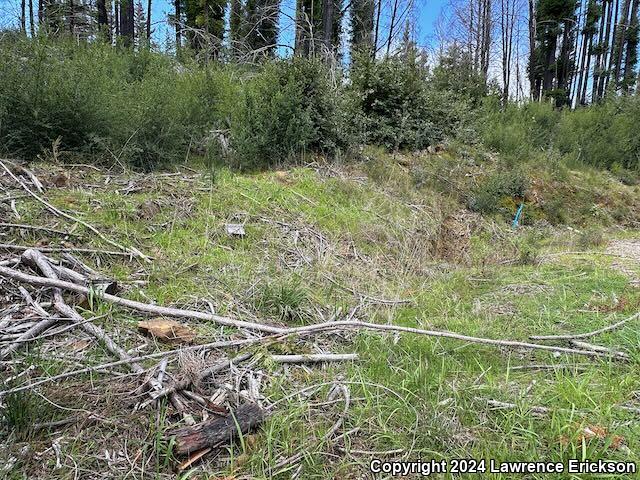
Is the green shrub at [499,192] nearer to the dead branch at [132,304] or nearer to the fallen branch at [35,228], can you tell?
the dead branch at [132,304]

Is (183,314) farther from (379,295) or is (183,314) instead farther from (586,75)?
(586,75)

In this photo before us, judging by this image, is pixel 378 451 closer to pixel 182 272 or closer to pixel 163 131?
pixel 182 272

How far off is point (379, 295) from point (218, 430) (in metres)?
1.72

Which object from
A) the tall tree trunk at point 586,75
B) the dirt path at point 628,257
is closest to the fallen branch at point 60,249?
the dirt path at point 628,257

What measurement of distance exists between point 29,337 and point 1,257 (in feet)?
2.57

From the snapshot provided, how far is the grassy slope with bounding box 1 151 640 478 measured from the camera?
4.71 feet

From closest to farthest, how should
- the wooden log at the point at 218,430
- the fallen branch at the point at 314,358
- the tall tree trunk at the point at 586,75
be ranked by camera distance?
the wooden log at the point at 218,430, the fallen branch at the point at 314,358, the tall tree trunk at the point at 586,75

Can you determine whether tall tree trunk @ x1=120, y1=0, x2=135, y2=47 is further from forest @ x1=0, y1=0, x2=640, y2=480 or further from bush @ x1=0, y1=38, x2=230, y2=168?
bush @ x1=0, y1=38, x2=230, y2=168

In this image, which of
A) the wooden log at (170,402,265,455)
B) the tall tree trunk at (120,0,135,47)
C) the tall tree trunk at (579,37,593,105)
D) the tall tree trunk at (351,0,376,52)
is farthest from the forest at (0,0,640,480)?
the tall tree trunk at (579,37,593,105)

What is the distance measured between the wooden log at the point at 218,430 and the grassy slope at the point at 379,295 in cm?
5

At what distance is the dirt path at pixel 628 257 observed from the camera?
3265mm

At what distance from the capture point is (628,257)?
13.2ft

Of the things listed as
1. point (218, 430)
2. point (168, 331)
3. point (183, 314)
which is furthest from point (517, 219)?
point (218, 430)

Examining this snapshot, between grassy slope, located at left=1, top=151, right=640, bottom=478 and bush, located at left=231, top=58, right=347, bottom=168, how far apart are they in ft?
1.49
